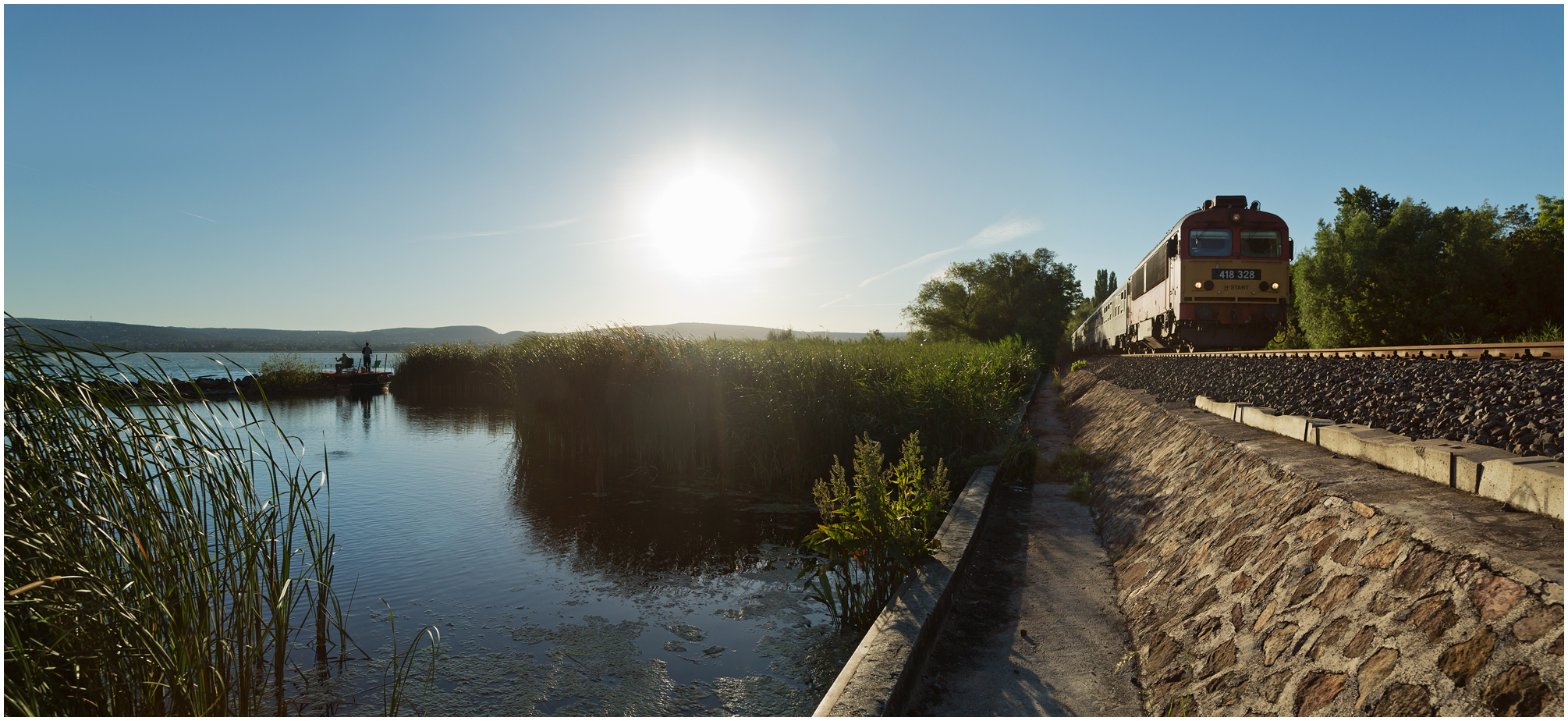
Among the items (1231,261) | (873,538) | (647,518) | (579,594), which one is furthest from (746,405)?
(1231,261)

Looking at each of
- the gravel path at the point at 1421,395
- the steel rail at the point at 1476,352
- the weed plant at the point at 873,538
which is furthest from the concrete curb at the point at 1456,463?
the steel rail at the point at 1476,352

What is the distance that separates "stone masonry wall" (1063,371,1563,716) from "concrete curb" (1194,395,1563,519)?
0.22ft

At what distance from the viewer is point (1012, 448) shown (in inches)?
312

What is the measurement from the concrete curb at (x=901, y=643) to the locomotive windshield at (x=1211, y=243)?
13.0m

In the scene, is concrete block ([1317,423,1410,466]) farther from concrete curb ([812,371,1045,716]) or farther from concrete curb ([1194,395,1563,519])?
concrete curb ([812,371,1045,716])

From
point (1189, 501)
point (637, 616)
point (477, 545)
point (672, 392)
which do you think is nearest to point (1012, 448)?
point (1189, 501)

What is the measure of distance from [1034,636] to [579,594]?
13.1 feet

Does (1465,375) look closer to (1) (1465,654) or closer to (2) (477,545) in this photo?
(1) (1465,654)

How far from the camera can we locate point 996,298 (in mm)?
48344

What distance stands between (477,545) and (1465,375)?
894 cm

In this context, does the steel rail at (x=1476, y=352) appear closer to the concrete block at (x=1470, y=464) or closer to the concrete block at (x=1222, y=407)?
the concrete block at (x=1222, y=407)

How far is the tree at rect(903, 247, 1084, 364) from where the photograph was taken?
47.5 metres

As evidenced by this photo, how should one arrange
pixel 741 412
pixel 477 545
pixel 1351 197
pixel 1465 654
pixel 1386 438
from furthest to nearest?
pixel 1351 197
pixel 741 412
pixel 477 545
pixel 1386 438
pixel 1465 654

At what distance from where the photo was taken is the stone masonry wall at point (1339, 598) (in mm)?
1769
